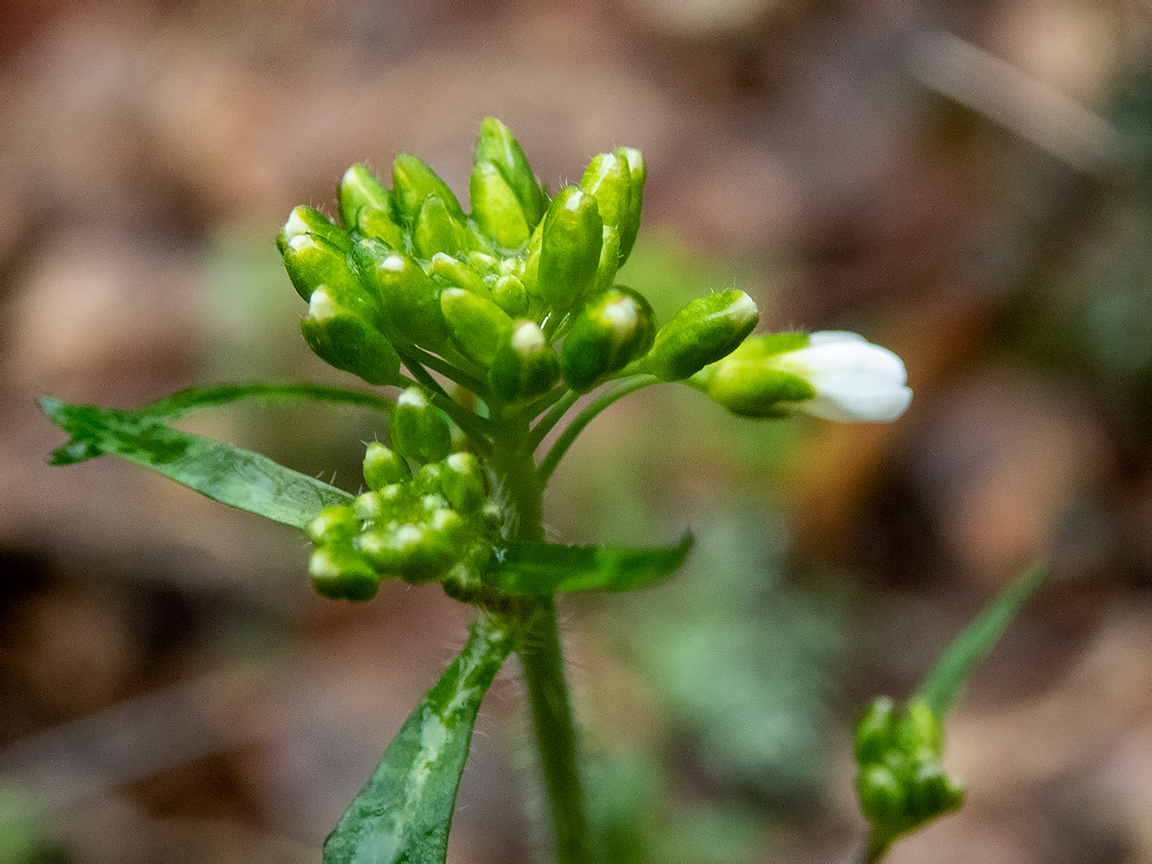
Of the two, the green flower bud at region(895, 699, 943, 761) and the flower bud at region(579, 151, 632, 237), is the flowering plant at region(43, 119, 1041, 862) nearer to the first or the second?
the flower bud at region(579, 151, 632, 237)

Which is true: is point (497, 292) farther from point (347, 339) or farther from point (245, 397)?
point (245, 397)

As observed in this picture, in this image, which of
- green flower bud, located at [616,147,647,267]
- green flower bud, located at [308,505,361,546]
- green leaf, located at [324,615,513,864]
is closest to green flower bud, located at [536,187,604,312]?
green flower bud, located at [616,147,647,267]

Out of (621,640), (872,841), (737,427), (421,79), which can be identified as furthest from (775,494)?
(421,79)

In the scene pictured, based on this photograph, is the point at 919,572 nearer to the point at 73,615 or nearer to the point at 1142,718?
the point at 1142,718

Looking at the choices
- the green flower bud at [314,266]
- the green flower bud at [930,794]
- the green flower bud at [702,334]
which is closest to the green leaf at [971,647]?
the green flower bud at [930,794]

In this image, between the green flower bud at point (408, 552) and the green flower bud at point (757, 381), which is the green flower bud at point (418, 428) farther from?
the green flower bud at point (757, 381)

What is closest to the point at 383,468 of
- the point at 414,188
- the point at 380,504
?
the point at 380,504
